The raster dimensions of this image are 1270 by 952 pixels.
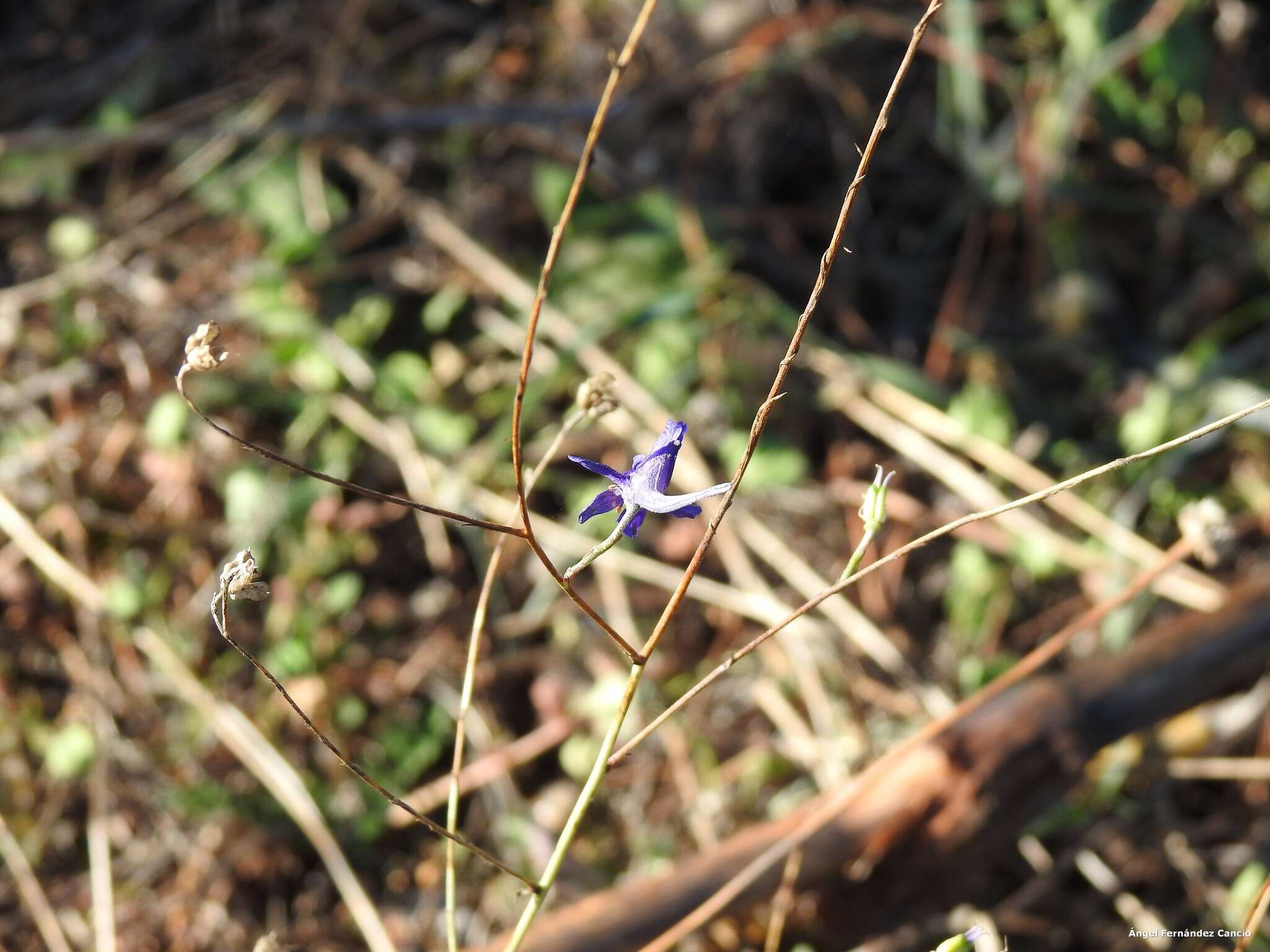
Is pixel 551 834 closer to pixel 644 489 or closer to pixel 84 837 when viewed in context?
pixel 84 837

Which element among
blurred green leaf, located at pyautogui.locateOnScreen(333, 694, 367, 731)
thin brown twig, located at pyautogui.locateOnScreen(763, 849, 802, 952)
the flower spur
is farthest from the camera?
blurred green leaf, located at pyautogui.locateOnScreen(333, 694, 367, 731)

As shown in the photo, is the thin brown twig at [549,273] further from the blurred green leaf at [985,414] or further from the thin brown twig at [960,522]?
the blurred green leaf at [985,414]

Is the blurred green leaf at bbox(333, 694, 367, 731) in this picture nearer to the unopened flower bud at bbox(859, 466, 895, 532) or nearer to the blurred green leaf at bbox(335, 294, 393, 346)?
the blurred green leaf at bbox(335, 294, 393, 346)

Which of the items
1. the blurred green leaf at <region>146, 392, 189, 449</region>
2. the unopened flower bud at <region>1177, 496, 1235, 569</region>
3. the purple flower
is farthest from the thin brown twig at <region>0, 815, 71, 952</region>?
the unopened flower bud at <region>1177, 496, 1235, 569</region>

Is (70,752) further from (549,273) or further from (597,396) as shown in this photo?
(549,273)

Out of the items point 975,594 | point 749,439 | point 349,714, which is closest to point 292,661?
point 349,714

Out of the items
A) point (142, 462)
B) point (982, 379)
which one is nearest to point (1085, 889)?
point (982, 379)

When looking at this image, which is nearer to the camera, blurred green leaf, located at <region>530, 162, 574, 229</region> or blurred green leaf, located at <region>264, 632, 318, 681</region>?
blurred green leaf, located at <region>264, 632, 318, 681</region>
